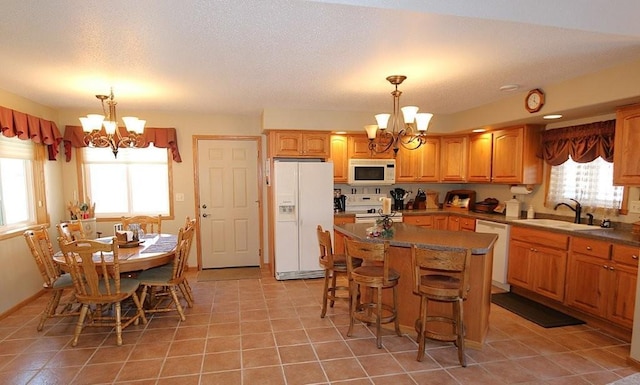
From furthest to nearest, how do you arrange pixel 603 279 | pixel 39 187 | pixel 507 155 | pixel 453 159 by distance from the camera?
pixel 453 159 < pixel 507 155 < pixel 39 187 < pixel 603 279

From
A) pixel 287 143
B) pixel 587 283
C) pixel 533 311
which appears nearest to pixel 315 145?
pixel 287 143

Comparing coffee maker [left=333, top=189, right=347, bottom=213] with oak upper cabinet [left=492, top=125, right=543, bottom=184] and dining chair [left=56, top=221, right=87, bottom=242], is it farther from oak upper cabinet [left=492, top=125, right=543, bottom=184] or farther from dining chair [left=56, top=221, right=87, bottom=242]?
dining chair [left=56, top=221, right=87, bottom=242]

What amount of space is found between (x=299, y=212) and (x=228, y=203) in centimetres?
127

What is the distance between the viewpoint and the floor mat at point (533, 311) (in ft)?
10.9

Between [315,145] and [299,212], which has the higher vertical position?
[315,145]

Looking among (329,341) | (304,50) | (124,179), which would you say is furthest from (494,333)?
(124,179)

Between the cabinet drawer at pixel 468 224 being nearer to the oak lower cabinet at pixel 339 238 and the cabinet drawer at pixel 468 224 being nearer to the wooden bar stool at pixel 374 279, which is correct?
the oak lower cabinet at pixel 339 238

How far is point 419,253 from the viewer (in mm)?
2494

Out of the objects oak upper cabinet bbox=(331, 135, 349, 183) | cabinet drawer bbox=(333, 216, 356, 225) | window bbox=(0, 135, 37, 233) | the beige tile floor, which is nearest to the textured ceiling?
window bbox=(0, 135, 37, 233)

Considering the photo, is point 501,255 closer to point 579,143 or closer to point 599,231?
point 599,231

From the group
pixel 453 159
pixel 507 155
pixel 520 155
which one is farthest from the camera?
pixel 453 159

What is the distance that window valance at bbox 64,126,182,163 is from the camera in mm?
4555

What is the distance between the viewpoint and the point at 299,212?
4684 mm

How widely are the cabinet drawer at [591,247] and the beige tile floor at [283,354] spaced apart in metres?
0.72
